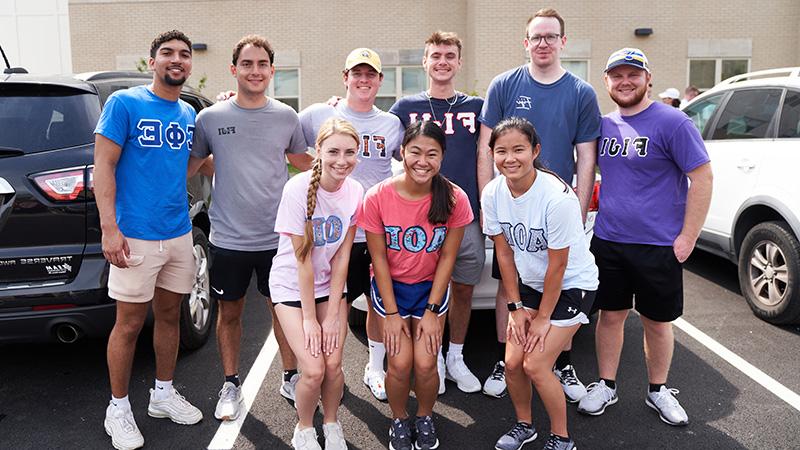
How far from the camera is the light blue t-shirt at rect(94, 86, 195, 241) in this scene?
3104mm

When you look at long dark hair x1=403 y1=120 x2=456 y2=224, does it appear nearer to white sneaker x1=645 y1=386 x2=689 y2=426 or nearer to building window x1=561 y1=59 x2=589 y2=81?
white sneaker x1=645 y1=386 x2=689 y2=426

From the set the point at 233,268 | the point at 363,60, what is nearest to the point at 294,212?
the point at 233,268

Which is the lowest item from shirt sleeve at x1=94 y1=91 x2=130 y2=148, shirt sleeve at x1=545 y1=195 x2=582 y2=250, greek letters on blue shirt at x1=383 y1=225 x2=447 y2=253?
greek letters on blue shirt at x1=383 y1=225 x2=447 y2=253

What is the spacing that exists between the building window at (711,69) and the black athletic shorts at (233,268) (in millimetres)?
14990

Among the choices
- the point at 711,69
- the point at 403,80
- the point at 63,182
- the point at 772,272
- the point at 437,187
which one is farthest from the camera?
the point at 403,80

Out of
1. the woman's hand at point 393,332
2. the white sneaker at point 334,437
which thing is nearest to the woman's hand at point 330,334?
the woman's hand at point 393,332

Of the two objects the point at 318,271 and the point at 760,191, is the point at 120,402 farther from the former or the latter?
the point at 760,191

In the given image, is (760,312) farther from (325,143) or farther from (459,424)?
(325,143)

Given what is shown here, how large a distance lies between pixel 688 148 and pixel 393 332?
1.77 meters

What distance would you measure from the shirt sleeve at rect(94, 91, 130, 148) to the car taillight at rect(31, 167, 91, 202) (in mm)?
390

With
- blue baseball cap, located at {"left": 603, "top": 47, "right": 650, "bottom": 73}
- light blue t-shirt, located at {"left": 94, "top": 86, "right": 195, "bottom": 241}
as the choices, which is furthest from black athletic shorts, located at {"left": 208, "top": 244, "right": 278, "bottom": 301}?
blue baseball cap, located at {"left": 603, "top": 47, "right": 650, "bottom": 73}

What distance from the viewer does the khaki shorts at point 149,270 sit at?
3.19 metres

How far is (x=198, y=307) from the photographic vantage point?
4363mm

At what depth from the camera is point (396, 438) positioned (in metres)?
3.14
